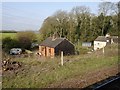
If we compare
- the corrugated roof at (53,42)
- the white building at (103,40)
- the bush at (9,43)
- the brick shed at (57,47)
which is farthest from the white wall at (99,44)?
the bush at (9,43)

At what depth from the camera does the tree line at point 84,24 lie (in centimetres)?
5306

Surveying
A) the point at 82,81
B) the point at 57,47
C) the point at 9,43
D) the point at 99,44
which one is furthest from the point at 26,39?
the point at 82,81

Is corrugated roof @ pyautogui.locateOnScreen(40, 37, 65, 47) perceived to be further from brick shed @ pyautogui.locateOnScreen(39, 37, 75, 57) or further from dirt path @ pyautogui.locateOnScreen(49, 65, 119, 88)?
dirt path @ pyautogui.locateOnScreen(49, 65, 119, 88)

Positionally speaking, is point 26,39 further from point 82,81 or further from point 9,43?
point 82,81

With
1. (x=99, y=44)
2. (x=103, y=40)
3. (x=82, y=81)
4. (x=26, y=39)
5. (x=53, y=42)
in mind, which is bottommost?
(x=99, y=44)

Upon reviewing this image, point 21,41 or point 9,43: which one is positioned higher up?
point 21,41

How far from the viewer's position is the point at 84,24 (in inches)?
2168

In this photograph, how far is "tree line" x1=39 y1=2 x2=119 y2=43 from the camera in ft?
174

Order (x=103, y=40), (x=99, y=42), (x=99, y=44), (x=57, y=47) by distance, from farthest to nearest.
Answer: (x=99, y=44) < (x=99, y=42) < (x=103, y=40) < (x=57, y=47)

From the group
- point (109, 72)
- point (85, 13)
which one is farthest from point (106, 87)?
point (85, 13)

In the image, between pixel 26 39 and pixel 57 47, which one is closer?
pixel 57 47

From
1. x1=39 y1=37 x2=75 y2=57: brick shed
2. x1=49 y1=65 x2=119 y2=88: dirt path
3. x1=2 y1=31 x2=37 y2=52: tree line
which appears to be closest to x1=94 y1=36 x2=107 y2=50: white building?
x1=39 y1=37 x2=75 y2=57: brick shed

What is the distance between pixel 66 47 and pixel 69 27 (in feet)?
57.7

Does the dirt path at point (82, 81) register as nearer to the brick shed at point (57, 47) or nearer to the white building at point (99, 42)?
the brick shed at point (57, 47)
